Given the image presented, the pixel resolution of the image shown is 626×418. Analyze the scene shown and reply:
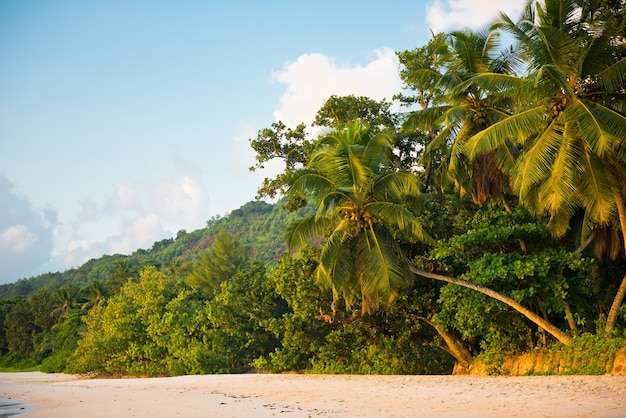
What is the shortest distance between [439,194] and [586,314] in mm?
5672

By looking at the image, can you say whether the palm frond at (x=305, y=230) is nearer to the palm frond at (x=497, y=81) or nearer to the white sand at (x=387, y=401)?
the white sand at (x=387, y=401)

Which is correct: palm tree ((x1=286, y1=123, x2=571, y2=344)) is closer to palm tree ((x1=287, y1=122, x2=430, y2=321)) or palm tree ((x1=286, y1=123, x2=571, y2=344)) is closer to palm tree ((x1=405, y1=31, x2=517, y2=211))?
palm tree ((x1=287, y1=122, x2=430, y2=321))

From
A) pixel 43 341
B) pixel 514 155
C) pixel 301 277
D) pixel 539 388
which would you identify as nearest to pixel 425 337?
pixel 301 277

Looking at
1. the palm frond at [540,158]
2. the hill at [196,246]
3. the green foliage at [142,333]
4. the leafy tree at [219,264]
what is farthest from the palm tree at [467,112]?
the hill at [196,246]

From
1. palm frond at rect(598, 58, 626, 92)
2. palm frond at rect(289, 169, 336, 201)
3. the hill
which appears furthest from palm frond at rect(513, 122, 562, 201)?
the hill

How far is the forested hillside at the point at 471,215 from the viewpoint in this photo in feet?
39.2

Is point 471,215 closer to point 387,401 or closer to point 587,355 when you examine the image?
point 587,355

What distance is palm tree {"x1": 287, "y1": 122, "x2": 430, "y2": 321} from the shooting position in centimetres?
1442

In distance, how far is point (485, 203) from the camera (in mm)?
16641

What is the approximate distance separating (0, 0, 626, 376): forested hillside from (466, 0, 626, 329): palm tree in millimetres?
37

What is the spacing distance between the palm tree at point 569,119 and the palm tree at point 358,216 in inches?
114

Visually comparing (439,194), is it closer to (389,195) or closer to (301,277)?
(389,195)

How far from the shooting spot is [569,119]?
1160 centimetres

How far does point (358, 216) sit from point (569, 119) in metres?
5.81
